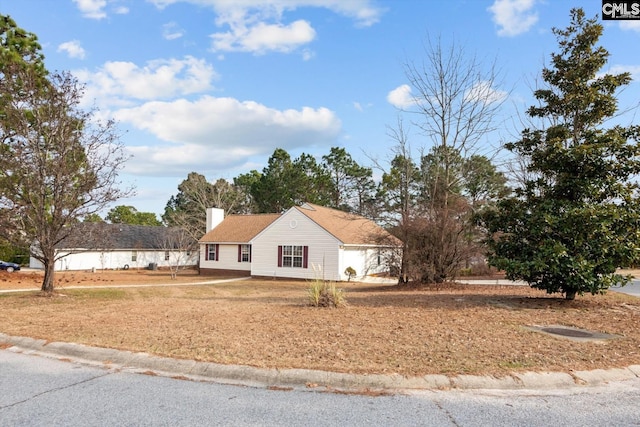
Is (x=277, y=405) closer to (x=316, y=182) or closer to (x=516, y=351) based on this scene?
(x=516, y=351)

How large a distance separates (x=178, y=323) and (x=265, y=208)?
3753 centimetres

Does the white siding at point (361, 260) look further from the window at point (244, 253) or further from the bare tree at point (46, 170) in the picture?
the bare tree at point (46, 170)

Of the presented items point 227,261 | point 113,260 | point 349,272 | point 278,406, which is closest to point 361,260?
point 349,272

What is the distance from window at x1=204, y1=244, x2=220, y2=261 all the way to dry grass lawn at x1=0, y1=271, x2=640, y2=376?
65.5 feet

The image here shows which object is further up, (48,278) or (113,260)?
(113,260)

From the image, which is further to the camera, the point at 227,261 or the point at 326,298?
the point at 227,261

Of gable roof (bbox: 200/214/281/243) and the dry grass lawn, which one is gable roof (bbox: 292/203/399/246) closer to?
gable roof (bbox: 200/214/281/243)

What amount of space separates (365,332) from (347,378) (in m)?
2.41

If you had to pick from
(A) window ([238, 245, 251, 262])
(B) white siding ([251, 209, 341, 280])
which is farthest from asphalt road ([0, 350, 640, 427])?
(A) window ([238, 245, 251, 262])

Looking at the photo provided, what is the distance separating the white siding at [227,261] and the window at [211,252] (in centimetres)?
19

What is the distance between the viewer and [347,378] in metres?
4.68

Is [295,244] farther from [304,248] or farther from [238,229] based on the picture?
[238,229]

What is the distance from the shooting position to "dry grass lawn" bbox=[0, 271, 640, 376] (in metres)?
5.35

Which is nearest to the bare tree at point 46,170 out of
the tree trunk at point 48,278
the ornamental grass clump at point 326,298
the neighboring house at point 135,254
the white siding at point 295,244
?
the tree trunk at point 48,278
